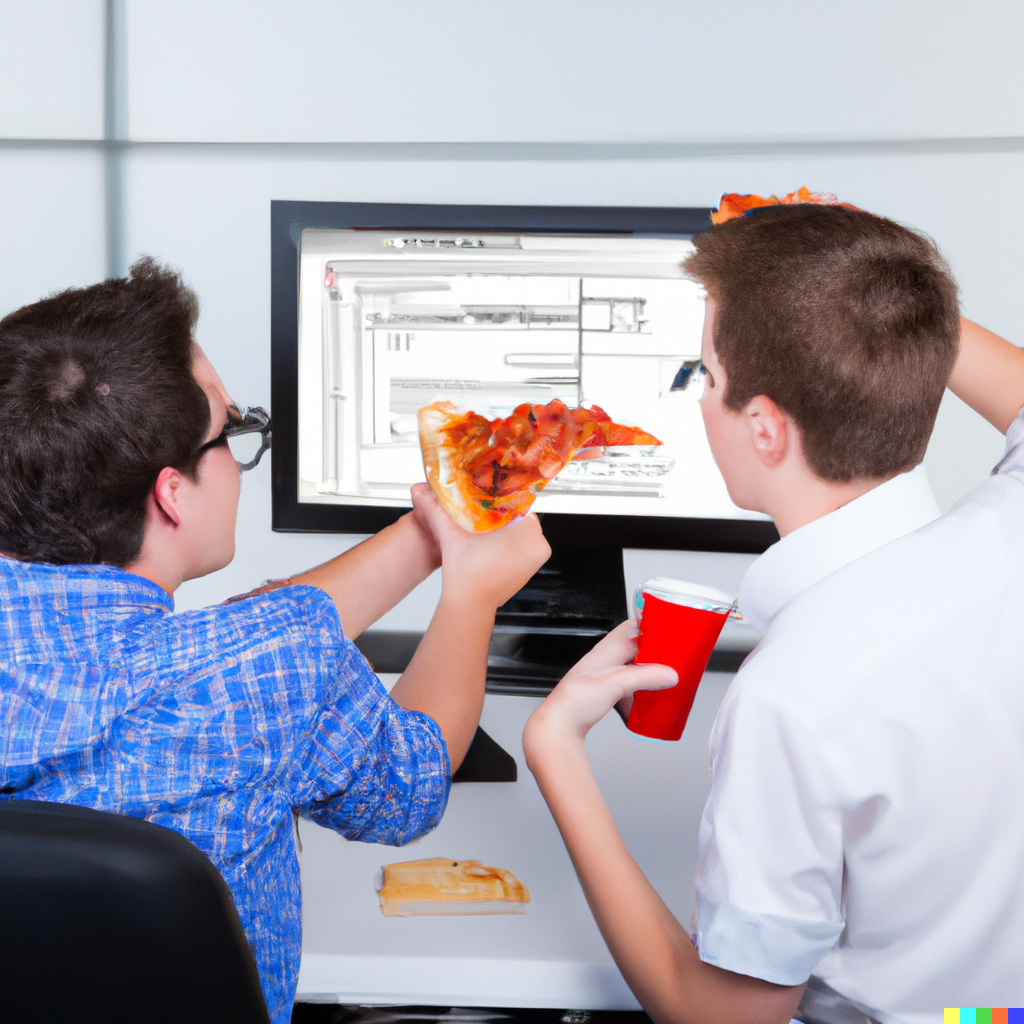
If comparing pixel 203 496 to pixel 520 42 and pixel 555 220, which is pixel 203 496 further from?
pixel 520 42

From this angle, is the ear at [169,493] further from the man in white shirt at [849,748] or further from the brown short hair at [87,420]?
the man in white shirt at [849,748]

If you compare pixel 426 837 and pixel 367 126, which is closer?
pixel 426 837

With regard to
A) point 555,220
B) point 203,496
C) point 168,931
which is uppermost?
point 555,220

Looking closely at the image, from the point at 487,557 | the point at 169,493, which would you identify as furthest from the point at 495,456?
the point at 169,493

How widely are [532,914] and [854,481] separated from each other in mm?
426

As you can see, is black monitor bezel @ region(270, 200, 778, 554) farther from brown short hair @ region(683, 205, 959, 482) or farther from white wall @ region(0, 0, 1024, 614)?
brown short hair @ region(683, 205, 959, 482)

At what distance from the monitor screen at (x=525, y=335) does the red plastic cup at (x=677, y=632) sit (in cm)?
45

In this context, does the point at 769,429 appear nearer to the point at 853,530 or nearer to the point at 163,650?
the point at 853,530

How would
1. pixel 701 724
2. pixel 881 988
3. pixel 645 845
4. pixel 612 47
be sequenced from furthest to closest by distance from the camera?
pixel 612 47 → pixel 701 724 → pixel 645 845 → pixel 881 988

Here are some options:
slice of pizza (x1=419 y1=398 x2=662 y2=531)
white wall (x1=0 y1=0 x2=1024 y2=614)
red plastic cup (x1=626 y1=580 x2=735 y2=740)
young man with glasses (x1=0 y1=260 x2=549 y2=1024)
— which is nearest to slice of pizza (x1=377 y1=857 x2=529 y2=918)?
young man with glasses (x1=0 y1=260 x2=549 y2=1024)

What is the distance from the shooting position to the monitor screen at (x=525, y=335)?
3.60 feet

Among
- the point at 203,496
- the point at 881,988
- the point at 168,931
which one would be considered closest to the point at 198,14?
the point at 203,496

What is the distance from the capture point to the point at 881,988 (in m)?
0.55

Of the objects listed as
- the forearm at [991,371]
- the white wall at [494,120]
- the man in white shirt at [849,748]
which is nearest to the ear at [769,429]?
the man in white shirt at [849,748]
